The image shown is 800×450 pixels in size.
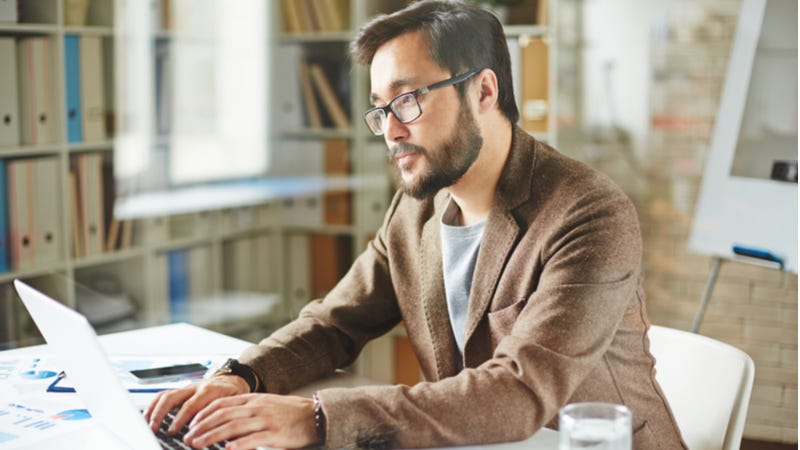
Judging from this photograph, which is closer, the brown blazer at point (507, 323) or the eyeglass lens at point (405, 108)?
the brown blazer at point (507, 323)

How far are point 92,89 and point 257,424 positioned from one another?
243 centimetres

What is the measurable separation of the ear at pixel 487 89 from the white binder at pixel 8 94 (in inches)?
79.2

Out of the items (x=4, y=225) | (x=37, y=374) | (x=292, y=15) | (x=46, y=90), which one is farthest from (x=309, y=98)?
(x=37, y=374)

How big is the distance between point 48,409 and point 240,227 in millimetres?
2757

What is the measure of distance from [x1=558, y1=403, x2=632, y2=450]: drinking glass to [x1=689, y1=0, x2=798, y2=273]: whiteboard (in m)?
2.01

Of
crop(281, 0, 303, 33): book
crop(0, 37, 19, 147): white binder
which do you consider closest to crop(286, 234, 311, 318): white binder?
crop(281, 0, 303, 33): book

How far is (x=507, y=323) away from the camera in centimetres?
165

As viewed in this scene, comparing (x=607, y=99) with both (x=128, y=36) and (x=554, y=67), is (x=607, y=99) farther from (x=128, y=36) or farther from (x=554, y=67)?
(x=128, y=36)

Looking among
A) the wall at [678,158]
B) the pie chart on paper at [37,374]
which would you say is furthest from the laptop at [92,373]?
the wall at [678,158]

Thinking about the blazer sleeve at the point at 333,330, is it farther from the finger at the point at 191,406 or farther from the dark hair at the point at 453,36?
the dark hair at the point at 453,36

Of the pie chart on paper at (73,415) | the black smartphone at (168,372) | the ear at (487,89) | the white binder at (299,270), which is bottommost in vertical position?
the white binder at (299,270)

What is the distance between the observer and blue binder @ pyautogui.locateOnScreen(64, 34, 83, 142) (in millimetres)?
3371

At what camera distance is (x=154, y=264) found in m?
3.83

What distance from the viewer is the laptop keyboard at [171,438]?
136 cm
